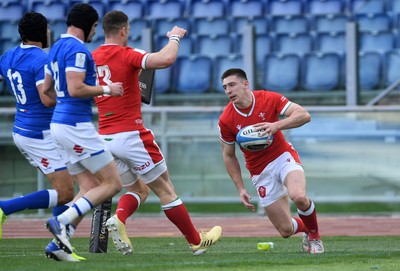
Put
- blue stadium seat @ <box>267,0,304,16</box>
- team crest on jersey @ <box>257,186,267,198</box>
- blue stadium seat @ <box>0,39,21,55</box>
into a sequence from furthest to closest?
blue stadium seat @ <box>267,0,304,16</box>, blue stadium seat @ <box>0,39,21,55</box>, team crest on jersey @ <box>257,186,267,198</box>

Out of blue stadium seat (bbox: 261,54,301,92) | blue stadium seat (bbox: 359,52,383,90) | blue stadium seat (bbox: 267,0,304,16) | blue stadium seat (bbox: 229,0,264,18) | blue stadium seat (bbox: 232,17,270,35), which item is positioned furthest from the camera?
blue stadium seat (bbox: 229,0,264,18)

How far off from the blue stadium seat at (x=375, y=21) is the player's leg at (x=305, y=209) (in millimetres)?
9933

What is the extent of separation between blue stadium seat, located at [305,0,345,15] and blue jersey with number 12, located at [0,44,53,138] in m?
11.3

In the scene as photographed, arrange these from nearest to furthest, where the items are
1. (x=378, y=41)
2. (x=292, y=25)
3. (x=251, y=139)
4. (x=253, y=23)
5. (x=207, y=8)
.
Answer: (x=251, y=139) → (x=378, y=41) → (x=292, y=25) → (x=253, y=23) → (x=207, y=8)

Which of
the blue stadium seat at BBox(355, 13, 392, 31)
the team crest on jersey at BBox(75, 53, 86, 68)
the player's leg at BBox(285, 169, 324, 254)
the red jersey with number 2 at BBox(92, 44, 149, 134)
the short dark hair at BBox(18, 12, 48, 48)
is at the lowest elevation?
the player's leg at BBox(285, 169, 324, 254)

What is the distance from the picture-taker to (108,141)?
29.2 feet

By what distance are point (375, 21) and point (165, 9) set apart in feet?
14.0

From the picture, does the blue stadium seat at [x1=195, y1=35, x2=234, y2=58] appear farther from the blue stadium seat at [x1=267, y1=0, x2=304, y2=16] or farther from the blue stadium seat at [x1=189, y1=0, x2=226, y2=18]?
the blue stadium seat at [x1=267, y1=0, x2=304, y2=16]

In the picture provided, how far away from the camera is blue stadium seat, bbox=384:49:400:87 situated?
1711cm

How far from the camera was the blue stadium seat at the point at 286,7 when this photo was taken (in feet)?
65.8

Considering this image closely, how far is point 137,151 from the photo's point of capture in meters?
8.86

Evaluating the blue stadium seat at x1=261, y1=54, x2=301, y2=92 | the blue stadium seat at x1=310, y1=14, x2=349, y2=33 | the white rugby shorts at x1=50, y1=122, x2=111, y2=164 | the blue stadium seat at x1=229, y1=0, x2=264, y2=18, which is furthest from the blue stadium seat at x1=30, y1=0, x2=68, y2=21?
the white rugby shorts at x1=50, y1=122, x2=111, y2=164

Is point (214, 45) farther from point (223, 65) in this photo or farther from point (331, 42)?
point (331, 42)

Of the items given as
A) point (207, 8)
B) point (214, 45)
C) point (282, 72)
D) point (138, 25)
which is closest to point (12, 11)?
point (138, 25)
